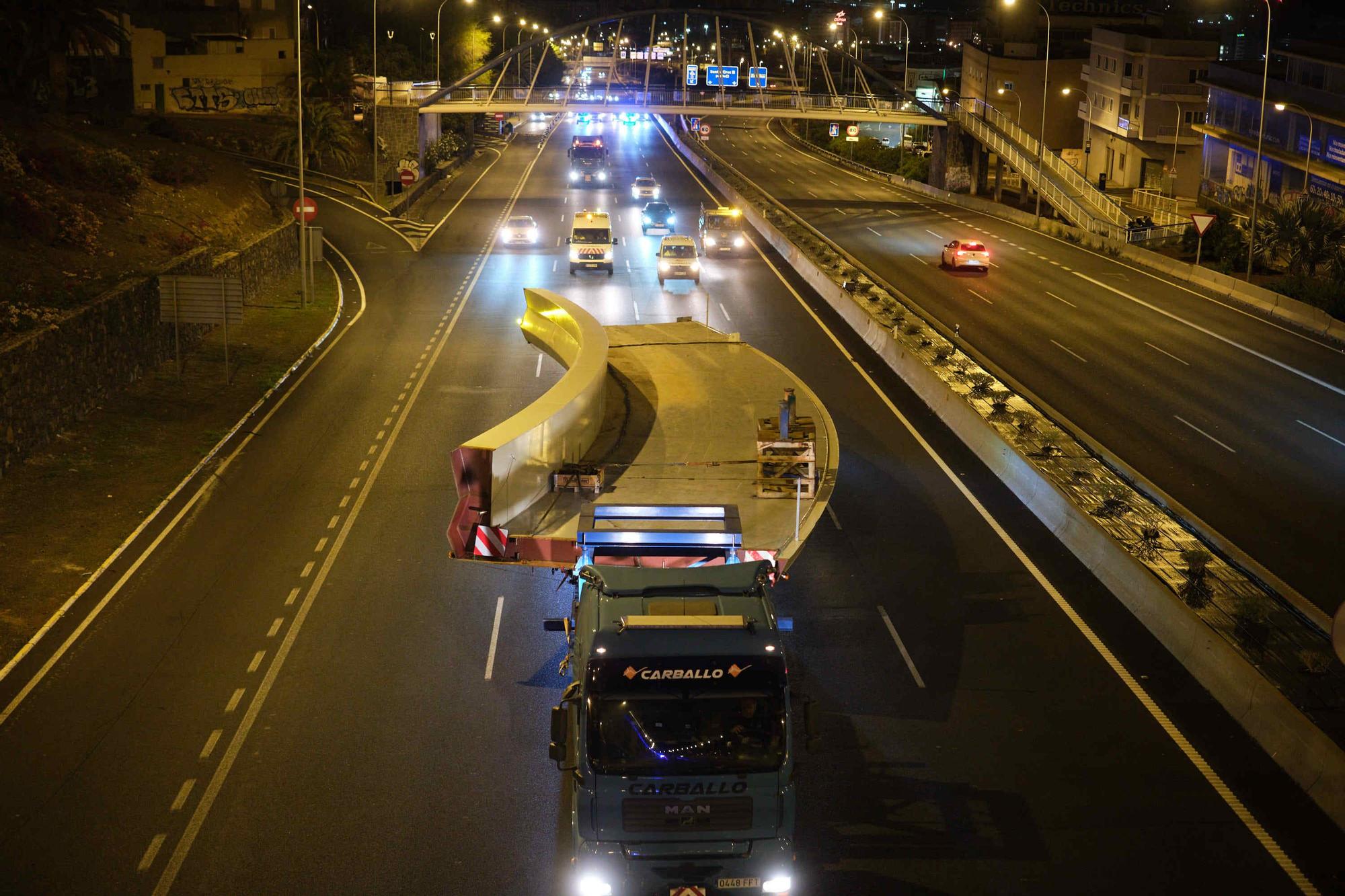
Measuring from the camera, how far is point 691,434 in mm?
23828

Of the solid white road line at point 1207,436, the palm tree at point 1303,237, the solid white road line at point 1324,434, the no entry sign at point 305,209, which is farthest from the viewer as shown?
the palm tree at point 1303,237

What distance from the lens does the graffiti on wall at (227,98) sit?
309 feet

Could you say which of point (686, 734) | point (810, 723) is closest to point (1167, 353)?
point (810, 723)

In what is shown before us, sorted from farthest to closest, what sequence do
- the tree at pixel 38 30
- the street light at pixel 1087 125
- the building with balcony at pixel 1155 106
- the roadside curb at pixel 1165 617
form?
the street light at pixel 1087 125, the building with balcony at pixel 1155 106, the tree at pixel 38 30, the roadside curb at pixel 1165 617

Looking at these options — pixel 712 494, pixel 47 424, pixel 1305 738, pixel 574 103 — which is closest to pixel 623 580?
pixel 712 494

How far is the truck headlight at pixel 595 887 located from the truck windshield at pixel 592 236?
43706 mm

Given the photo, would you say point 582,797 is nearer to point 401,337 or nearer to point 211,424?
point 211,424

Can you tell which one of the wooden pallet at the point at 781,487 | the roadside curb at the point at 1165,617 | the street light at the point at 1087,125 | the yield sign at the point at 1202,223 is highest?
the street light at the point at 1087,125

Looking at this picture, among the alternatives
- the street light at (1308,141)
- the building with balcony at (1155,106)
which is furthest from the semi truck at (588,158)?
the street light at (1308,141)

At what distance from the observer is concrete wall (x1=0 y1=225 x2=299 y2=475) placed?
26.8 m

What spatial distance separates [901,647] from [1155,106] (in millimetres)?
78689

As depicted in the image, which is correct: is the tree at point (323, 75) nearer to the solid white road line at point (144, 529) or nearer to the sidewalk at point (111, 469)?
the sidewalk at point (111, 469)

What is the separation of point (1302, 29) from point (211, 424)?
158 metres

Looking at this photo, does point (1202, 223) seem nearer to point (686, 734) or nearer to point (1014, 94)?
point (686, 734)
